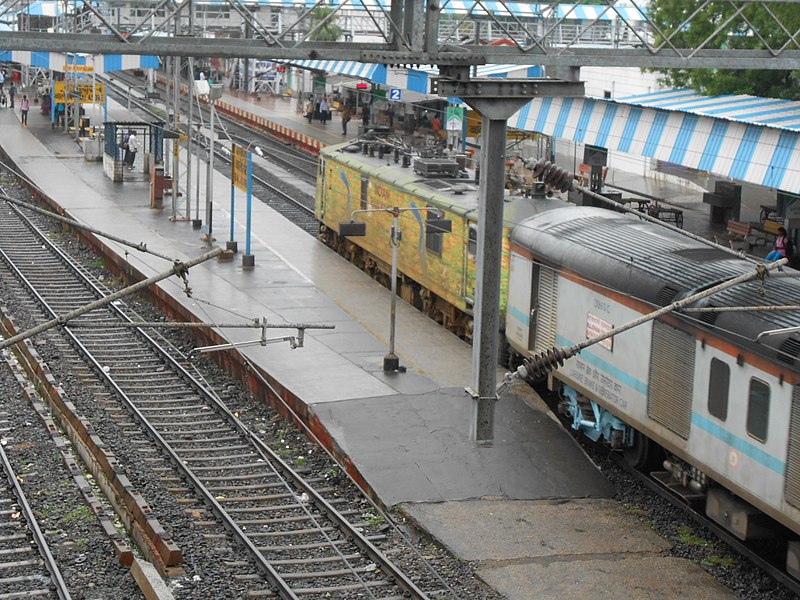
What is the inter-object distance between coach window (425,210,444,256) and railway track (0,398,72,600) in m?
9.46

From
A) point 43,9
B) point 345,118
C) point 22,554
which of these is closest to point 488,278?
point 22,554

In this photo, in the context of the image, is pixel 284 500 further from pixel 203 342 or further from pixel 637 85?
pixel 637 85

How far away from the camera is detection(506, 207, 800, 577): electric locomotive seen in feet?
40.0

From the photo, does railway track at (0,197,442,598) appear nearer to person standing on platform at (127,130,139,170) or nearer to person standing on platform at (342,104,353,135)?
person standing on platform at (127,130,139,170)

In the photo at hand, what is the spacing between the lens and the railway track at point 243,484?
1299 centimetres

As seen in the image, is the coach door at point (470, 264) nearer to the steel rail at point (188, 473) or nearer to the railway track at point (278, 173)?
the steel rail at point (188, 473)

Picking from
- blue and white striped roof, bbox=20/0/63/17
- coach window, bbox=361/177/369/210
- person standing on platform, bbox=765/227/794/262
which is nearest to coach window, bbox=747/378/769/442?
person standing on platform, bbox=765/227/794/262

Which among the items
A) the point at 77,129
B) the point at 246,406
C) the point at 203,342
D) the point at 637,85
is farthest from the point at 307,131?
the point at 246,406

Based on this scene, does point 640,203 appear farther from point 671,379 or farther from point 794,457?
point 794,457

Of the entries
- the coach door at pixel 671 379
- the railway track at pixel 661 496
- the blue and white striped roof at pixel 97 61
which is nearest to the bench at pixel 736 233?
the railway track at pixel 661 496

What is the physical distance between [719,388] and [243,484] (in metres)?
6.26

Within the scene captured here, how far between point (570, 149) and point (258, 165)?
1213 cm

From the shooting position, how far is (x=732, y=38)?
3139 centimetres

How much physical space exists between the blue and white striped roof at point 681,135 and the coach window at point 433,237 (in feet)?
20.6
